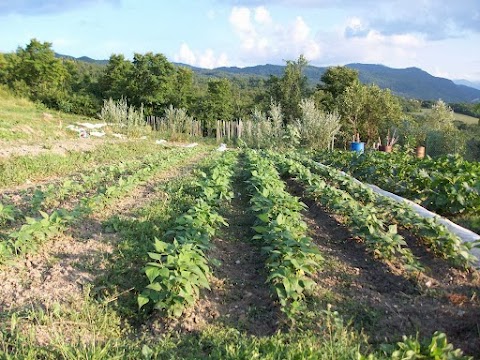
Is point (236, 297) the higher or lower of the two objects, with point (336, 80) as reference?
lower

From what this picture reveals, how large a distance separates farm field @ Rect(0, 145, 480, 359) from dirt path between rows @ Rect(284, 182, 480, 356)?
0.01 meters

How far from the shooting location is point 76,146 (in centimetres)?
1199

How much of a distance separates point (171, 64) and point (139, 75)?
3.47 m

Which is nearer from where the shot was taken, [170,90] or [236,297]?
[236,297]

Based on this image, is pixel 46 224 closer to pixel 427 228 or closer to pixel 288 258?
pixel 288 258

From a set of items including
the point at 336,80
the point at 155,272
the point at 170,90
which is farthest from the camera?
the point at 170,90

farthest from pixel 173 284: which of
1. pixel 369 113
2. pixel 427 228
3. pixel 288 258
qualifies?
pixel 369 113

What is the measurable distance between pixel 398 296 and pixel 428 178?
370 cm

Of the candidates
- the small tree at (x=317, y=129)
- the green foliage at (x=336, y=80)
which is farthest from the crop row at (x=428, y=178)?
the green foliage at (x=336, y=80)

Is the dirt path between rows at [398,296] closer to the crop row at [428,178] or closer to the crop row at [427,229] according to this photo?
the crop row at [427,229]

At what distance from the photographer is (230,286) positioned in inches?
149

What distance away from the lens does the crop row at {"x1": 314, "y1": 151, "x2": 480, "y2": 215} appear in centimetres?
609

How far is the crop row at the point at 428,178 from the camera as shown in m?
6.09

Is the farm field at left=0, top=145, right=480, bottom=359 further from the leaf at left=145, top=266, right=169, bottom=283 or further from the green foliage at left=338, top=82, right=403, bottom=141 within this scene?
the green foliage at left=338, top=82, right=403, bottom=141
